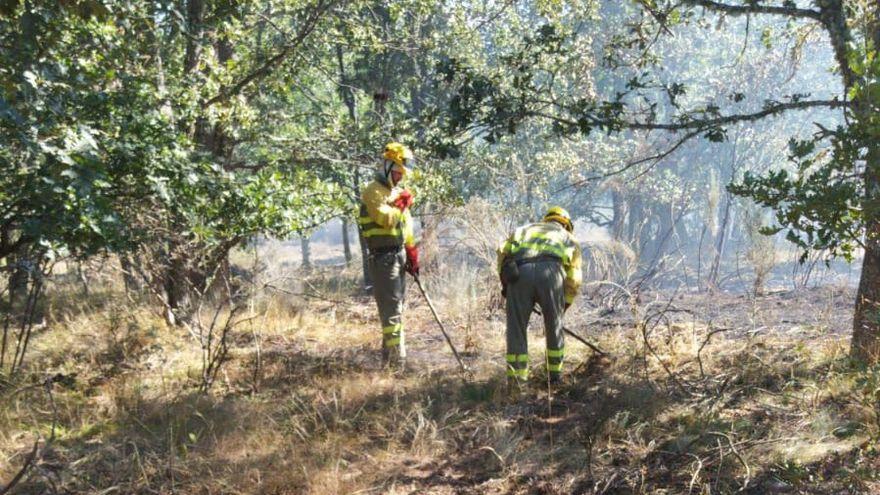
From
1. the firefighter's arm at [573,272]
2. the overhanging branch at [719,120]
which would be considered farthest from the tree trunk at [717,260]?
the firefighter's arm at [573,272]

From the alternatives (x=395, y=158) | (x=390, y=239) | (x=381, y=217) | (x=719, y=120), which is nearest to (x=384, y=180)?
(x=395, y=158)

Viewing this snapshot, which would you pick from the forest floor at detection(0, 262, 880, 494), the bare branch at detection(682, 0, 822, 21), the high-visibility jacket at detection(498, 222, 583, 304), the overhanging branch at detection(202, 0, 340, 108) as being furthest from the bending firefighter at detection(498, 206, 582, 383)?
the overhanging branch at detection(202, 0, 340, 108)

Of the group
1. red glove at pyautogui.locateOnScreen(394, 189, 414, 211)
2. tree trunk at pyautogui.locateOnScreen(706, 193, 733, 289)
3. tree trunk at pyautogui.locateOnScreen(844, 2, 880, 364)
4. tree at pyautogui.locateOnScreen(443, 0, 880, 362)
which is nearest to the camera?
tree at pyautogui.locateOnScreen(443, 0, 880, 362)

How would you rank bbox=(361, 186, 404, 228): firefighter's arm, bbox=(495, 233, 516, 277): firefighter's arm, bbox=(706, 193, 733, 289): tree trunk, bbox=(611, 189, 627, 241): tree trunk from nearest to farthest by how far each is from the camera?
1. bbox=(495, 233, 516, 277): firefighter's arm
2. bbox=(361, 186, 404, 228): firefighter's arm
3. bbox=(706, 193, 733, 289): tree trunk
4. bbox=(611, 189, 627, 241): tree trunk

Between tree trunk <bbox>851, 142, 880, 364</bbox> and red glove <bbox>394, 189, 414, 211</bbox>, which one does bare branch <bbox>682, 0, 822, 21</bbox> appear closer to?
tree trunk <bbox>851, 142, 880, 364</bbox>

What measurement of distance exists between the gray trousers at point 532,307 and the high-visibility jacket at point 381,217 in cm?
121

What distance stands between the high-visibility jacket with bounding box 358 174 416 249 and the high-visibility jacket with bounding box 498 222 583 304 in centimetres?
101

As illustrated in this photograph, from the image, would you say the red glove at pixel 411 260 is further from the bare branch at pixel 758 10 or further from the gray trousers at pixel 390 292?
the bare branch at pixel 758 10

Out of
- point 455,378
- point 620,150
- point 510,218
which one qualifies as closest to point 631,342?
point 455,378

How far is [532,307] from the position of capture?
555 centimetres

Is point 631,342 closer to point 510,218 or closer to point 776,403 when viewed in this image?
point 776,403

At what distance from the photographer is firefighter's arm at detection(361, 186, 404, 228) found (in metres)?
6.03

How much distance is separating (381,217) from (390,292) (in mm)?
699

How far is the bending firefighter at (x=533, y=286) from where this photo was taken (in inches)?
213
